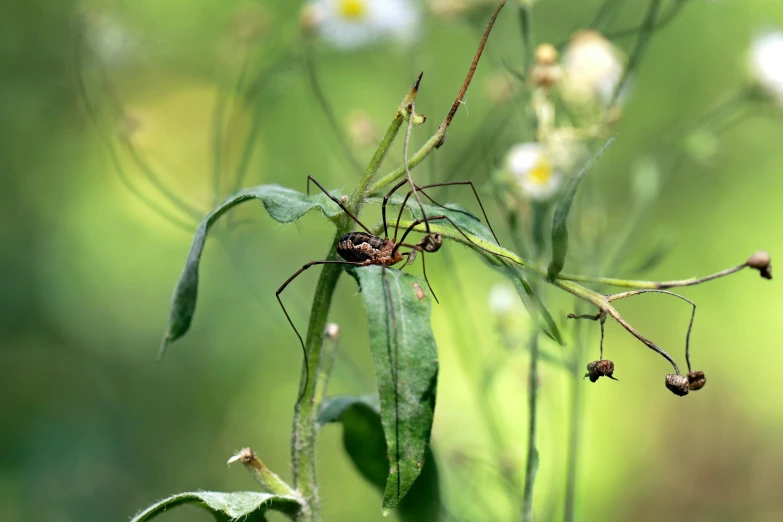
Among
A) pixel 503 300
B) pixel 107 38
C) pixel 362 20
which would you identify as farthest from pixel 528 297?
pixel 107 38

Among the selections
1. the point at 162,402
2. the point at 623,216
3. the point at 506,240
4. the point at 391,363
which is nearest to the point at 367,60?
the point at 623,216

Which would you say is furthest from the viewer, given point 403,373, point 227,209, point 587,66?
point 587,66

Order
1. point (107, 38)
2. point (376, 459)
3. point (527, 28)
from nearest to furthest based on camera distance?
point (376, 459) → point (527, 28) → point (107, 38)

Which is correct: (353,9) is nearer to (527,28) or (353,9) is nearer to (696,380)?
(527,28)

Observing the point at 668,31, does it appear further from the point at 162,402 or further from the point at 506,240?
the point at 162,402

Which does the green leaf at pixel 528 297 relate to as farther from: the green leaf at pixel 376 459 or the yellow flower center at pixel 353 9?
the yellow flower center at pixel 353 9

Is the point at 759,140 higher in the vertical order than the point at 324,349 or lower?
higher

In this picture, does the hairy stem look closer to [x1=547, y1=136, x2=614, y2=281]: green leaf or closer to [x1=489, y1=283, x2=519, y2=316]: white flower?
[x1=547, y1=136, x2=614, y2=281]: green leaf
